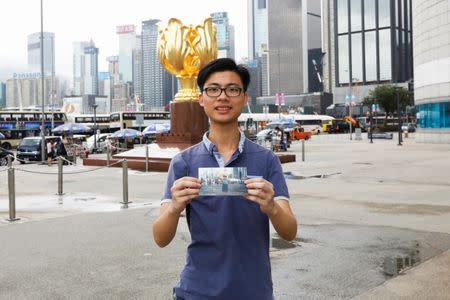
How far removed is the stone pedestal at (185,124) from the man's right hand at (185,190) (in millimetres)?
18952

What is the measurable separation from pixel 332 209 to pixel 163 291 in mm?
5687

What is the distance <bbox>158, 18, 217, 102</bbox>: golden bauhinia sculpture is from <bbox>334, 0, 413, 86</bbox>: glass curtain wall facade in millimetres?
103942

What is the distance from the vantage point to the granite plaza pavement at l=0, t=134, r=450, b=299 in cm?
527

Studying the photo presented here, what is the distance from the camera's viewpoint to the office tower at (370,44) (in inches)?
4771

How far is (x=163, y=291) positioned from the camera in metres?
5.18

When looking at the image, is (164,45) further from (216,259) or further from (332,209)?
(216,259)

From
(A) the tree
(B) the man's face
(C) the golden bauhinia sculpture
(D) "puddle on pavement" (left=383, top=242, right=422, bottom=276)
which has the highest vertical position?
(A) the tree

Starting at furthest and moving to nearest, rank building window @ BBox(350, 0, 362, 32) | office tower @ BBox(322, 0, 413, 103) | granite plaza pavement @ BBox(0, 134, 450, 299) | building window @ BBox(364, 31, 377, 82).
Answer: building window @ BBox(350, 0, 362, 32) < building window @ BBox(364, 31, 377, 82) < office tower @ BBox(322, 0, 413, 103) < granite plaza pavement @ BBox(0, 134, 450, 299)

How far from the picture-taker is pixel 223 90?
2576 mm

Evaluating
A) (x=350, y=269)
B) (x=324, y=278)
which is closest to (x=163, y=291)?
(x=324, y=278)

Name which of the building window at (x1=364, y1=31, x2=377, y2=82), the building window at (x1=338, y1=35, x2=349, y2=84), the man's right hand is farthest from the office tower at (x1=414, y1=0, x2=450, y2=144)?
the building window at (x1=338, y1=35, x2=349, y2=84)

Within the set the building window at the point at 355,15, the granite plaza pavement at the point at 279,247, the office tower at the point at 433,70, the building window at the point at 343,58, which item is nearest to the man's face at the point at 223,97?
the granite plaza pavement at the point at 279,247

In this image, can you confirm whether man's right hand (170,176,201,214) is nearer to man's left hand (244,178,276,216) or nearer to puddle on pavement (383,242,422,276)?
man's left hand (244,178,276,216)

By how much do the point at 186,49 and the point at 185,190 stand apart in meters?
19.8
